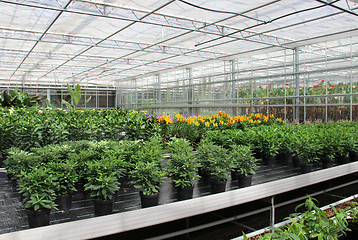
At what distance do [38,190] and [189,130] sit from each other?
301cm

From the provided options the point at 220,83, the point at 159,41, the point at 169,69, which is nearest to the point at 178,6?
the point at 159,41

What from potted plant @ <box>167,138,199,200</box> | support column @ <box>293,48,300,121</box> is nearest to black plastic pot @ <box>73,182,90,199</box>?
potted plant @ <box>167,138,199,200</box>

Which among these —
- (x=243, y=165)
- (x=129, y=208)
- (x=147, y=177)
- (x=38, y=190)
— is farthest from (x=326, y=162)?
(x=38, y=190)

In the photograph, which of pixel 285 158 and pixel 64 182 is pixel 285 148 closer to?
pixel 285 158

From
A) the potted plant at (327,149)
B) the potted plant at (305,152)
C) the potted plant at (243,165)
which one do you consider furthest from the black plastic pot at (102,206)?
the potted plant at (327,149)

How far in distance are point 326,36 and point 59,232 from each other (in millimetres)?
11293

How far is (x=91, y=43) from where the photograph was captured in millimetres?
11523

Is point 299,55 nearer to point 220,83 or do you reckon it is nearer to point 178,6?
point 220,83

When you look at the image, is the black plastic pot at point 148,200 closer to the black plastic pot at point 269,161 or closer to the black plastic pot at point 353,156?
the black plastic pot at point 269,161

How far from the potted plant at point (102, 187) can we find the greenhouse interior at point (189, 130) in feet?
0.05

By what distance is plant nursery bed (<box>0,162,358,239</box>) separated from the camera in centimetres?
162

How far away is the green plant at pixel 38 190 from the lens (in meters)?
1.85

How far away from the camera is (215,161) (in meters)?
2.59

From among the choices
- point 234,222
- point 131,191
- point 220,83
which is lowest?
point 234,222
